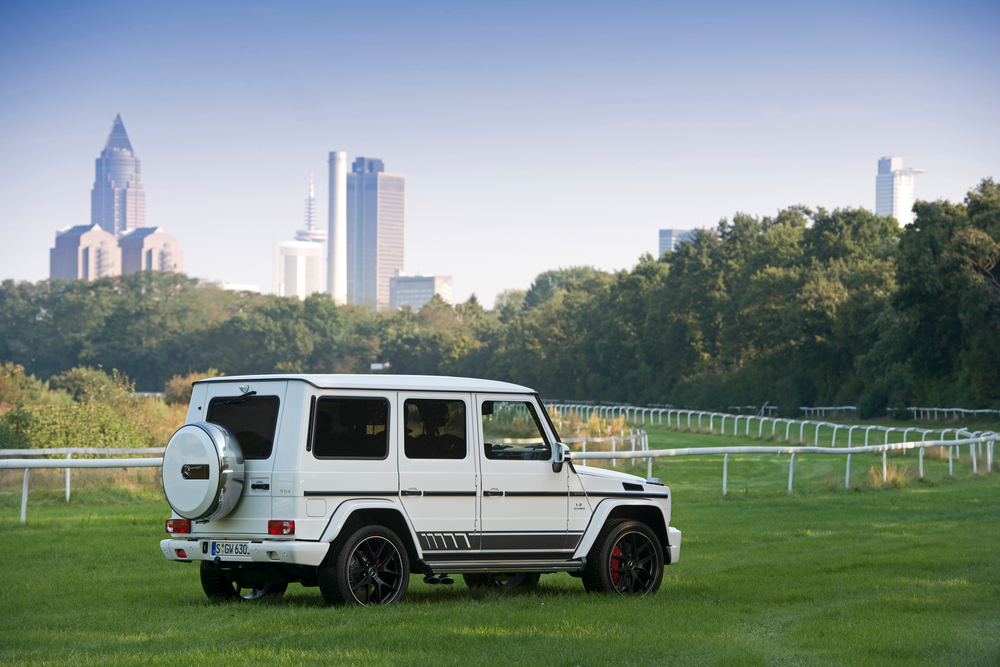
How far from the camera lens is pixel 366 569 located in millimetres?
8930

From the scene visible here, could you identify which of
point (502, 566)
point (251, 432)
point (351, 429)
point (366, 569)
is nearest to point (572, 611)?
point (502, 566)

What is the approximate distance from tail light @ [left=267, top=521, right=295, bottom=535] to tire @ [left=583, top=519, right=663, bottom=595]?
2.92 metres

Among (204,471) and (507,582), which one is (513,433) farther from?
(204,471)

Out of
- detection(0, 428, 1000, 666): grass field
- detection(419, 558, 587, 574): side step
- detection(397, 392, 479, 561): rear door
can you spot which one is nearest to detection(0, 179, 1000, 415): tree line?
detection(0, 428, 1000, 666): grass field

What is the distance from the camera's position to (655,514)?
34.1 ft

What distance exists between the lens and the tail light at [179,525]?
29.8 ft

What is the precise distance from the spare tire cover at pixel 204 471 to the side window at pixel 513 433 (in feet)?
7.10

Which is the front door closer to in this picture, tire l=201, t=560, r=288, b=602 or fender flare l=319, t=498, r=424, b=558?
fender flare l=319, t=498, r=424, b=558

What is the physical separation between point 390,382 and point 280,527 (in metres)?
1.48

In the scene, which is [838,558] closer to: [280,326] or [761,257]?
[761,257]

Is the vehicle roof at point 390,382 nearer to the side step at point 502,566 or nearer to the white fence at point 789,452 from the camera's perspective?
the side step at point 502,566

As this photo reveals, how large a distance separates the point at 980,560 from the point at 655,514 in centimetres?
456

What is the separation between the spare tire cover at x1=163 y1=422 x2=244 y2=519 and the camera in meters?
8.62

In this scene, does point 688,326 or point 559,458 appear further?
point 688,326
